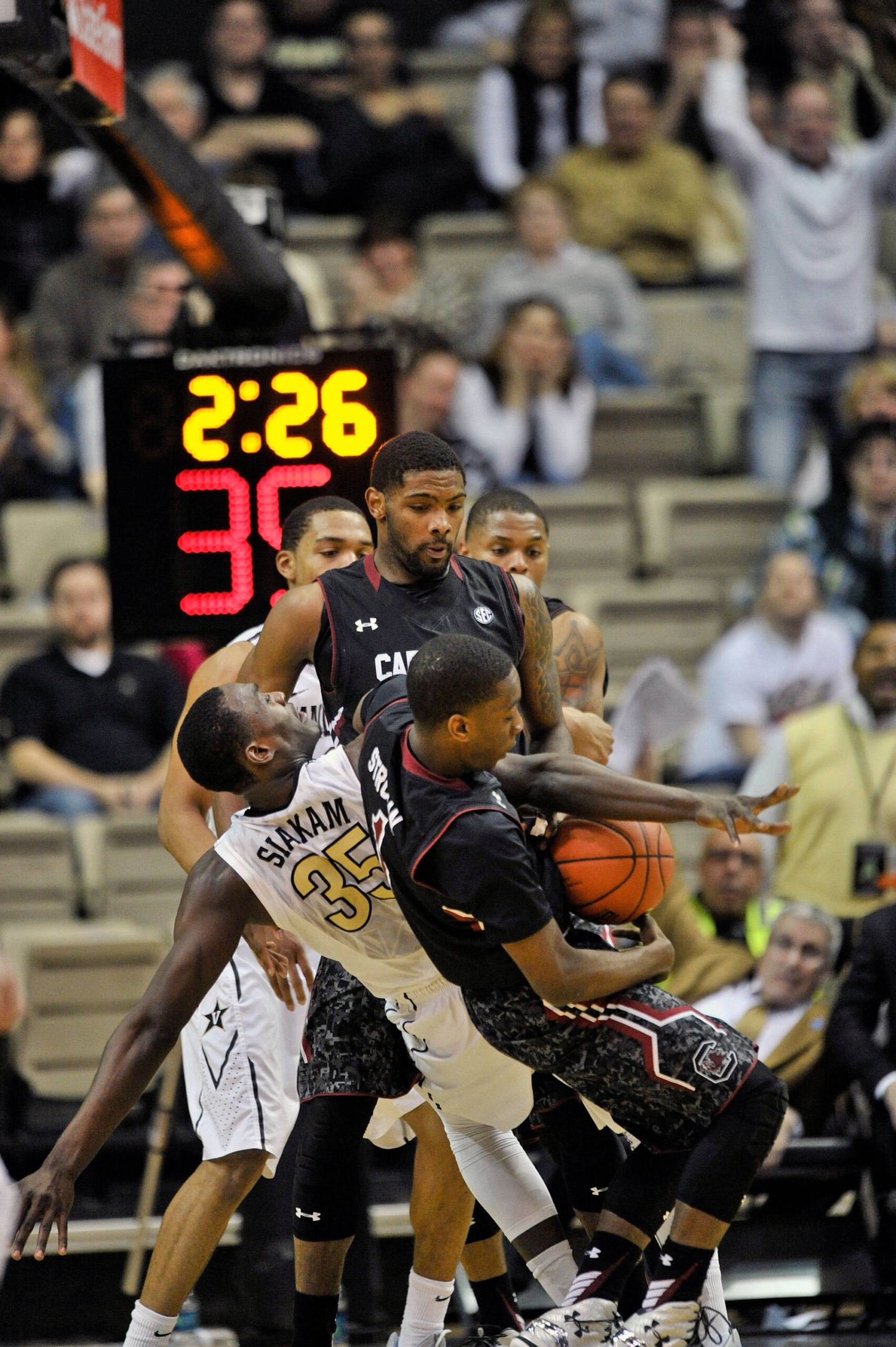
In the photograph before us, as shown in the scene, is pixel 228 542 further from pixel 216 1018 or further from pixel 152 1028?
pixel 152 1028

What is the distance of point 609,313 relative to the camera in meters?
11.2

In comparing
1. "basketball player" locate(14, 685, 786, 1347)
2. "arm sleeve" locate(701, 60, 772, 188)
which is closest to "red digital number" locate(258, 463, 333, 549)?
"basketball player" locate(14, 685, 786, 1347)

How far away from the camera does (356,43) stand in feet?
40.5

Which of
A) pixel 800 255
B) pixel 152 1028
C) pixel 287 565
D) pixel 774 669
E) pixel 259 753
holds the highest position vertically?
pixel 800 255

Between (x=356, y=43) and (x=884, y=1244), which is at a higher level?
(x=356, y=43)

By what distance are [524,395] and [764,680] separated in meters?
1.97

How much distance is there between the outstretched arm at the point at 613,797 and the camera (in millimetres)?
4363

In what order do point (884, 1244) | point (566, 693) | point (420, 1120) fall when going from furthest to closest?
point (884, 1244), point (566, 693), point (420, 1120)

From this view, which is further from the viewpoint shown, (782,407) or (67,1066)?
(782,407)

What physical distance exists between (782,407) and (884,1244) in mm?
5196

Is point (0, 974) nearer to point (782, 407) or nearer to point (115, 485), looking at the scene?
point (115, 485)

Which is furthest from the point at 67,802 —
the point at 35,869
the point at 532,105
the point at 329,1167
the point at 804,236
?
the point at 532,105

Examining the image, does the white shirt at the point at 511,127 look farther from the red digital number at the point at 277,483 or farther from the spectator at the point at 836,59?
the red digital number at the point at 277,483

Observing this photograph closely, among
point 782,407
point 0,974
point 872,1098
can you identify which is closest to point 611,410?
point 782,407
